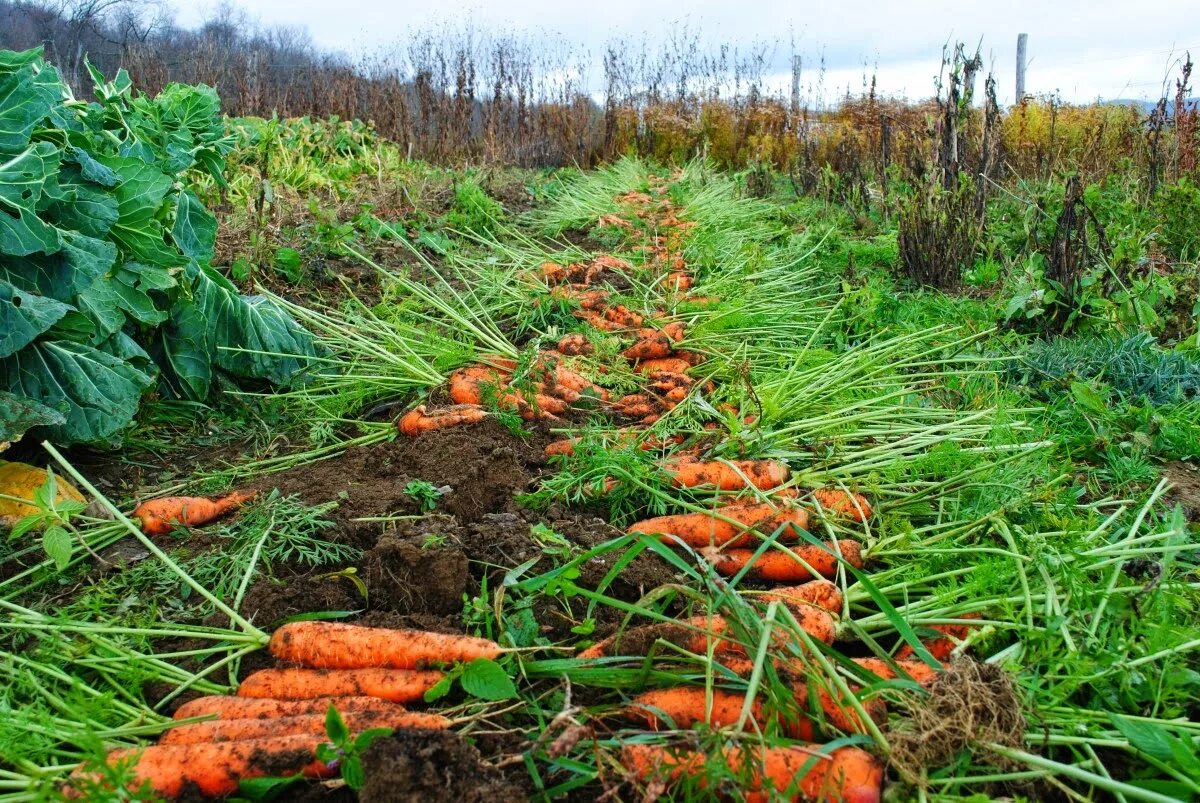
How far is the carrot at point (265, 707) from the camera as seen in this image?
158cm

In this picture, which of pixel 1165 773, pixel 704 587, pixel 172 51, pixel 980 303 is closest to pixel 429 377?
pixel 704 587

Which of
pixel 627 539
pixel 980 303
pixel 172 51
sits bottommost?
pixel 627 539

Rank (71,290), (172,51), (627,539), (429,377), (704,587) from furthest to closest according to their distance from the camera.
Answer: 1. (172,51)
2. (429,377)
3. (71,290)
4. (704,587)
5. (627,539)

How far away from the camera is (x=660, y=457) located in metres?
2.66

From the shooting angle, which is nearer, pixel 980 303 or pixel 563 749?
pixel 563 749

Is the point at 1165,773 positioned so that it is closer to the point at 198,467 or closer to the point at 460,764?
the point at 460,764

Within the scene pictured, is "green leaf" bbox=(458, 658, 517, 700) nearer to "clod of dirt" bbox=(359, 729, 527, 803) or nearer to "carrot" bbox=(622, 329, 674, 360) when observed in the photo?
"clod of dirt" bbox=(359, 729, 527, 803)

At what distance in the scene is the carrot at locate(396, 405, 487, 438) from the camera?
286cm

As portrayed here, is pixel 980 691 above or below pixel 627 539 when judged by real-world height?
below

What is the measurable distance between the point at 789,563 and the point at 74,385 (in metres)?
2.22

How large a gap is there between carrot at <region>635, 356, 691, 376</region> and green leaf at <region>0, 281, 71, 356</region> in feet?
6.74

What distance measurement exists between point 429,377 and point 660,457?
1059 mm

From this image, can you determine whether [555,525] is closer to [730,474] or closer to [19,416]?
[730,474]

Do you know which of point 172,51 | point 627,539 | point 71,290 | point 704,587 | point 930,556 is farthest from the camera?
point 172,51
